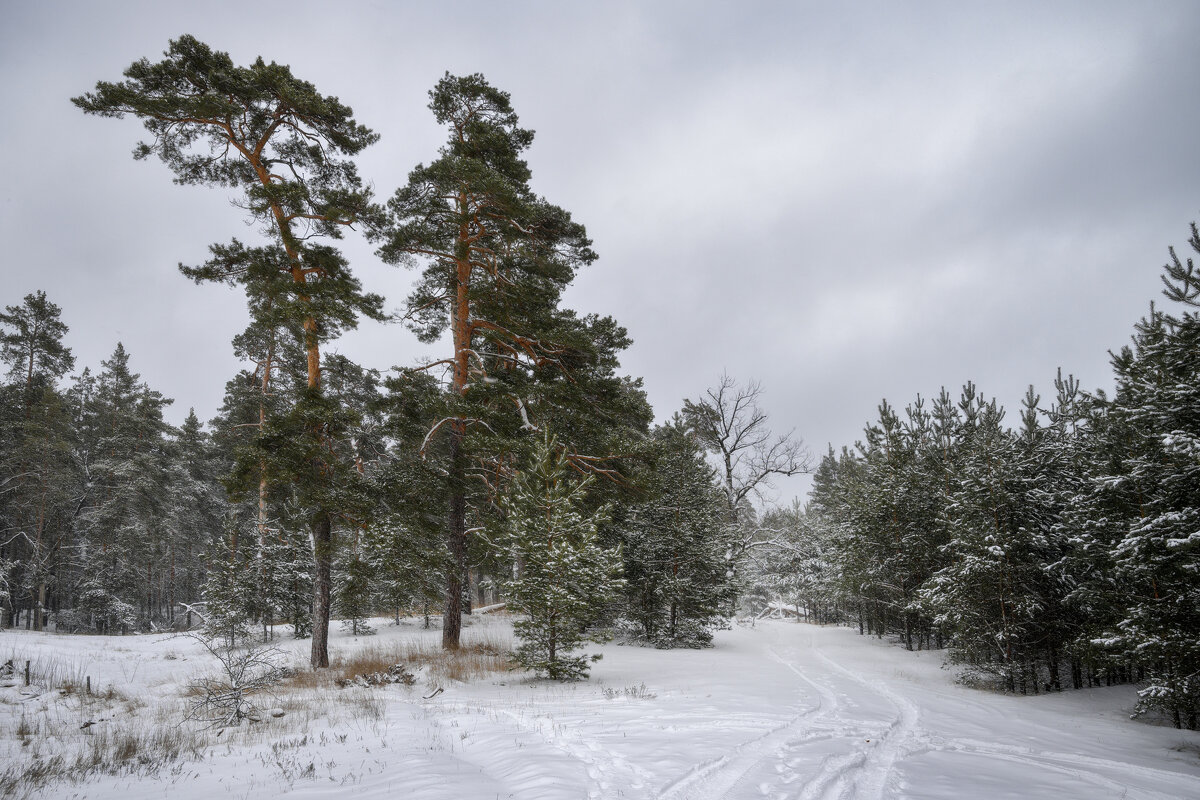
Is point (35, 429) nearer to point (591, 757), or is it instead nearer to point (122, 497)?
point (122, 497)

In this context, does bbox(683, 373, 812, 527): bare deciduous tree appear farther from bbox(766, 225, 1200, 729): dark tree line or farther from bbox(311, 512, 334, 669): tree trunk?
bbox(311, 512, 334, 669): tree trunk

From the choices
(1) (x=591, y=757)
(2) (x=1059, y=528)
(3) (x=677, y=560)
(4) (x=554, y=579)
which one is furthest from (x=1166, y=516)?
(3) (x=677, y=560)

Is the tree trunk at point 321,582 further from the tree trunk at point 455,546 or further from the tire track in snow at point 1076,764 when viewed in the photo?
the tire track in snow at point 1076,764

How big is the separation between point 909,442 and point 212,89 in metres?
27.2

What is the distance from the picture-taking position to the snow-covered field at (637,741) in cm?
536

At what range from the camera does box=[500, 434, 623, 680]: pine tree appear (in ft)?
39.7

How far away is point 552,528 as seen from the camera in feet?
41.1

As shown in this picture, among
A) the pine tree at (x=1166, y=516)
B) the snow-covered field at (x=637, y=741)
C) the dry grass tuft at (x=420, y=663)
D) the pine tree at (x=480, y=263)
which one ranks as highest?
the pine tree at (x=480, y=263)

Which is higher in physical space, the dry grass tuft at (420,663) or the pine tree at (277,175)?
the pine tree at (277,175)

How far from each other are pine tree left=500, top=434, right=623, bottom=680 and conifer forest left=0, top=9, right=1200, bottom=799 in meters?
0.07

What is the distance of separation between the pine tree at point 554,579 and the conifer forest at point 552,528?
0.07 m

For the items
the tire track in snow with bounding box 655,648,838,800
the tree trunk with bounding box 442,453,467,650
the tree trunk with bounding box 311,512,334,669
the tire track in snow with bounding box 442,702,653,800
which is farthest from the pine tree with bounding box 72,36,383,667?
the tire track in snow with bounding box 655,648,838,800

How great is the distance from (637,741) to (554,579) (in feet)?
18.1

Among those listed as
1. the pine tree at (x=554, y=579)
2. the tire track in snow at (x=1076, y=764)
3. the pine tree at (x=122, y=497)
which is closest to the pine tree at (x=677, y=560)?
the pine tree at (x=554, y=579)
